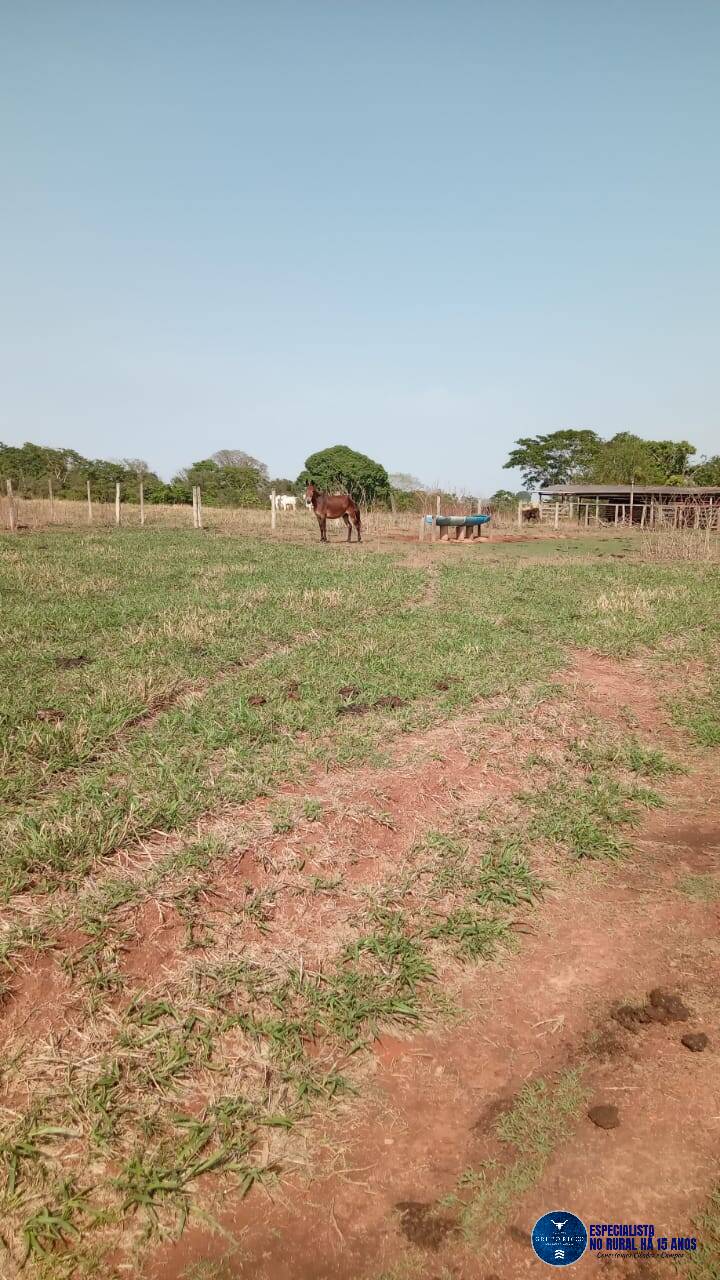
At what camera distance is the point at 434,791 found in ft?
13.0

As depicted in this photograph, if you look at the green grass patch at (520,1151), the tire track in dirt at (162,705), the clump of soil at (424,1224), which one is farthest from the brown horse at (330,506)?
the clump of soil at (424,1224)

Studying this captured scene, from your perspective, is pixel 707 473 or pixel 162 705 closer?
pixel 162 705

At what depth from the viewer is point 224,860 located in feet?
10.5

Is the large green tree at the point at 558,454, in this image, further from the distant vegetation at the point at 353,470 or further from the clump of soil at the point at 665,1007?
the clump of soil at the point at 665,1007

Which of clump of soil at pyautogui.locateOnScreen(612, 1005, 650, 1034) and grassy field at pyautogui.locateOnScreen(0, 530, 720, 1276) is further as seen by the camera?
clump of soil at pyautogui.locateOnScreen(612, 1005, 650, 1034)

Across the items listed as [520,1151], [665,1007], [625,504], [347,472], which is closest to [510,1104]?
[520,1151]

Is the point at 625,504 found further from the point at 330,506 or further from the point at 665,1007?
the point at 665,1007

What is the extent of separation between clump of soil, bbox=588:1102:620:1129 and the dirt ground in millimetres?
12

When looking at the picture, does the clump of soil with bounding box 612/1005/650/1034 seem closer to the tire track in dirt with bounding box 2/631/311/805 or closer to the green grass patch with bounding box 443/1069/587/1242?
the green grass patch with bounding box 443/1069/587/1242

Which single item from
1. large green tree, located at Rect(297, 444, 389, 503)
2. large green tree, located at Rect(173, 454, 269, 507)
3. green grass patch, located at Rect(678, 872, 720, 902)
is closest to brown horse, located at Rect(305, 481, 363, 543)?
green grass patch, located at Rect(678, 872, 720, 902)

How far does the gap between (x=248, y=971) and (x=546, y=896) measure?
1422 mm

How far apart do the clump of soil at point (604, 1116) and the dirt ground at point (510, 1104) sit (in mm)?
12

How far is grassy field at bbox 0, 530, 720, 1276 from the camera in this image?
1981 mm

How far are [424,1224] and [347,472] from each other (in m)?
59.0
